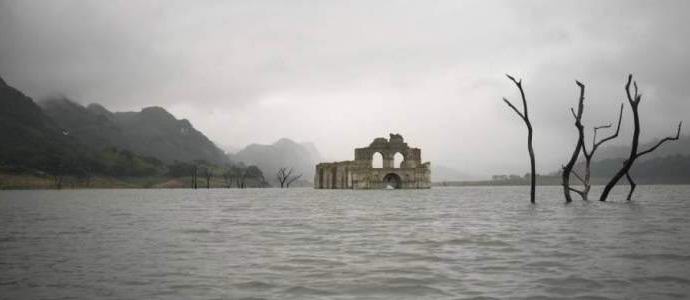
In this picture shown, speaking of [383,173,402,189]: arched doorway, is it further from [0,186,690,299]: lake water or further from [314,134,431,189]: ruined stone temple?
[0,186,690,299]: lake water

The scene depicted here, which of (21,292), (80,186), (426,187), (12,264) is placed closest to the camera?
(21,292)

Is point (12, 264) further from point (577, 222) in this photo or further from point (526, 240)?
point (577, 222)

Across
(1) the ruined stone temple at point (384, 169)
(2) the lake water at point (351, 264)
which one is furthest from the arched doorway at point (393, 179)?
(2) the lake water at point (351, 264)

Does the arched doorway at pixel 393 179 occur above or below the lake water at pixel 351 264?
above

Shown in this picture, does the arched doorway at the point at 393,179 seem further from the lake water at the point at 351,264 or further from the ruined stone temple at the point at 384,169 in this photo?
the lake water at the point at 351,264

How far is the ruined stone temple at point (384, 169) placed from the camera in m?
132

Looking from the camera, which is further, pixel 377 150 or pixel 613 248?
pixel 377 150

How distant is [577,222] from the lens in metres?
24.8

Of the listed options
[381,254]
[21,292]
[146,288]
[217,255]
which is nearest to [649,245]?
[381,254]

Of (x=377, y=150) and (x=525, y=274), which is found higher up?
(x=377, y=150)

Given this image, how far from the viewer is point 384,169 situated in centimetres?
13188

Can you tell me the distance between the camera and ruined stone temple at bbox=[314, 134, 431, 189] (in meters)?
132

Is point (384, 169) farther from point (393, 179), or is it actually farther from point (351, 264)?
point (351, 264)

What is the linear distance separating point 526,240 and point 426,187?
119544 mm
